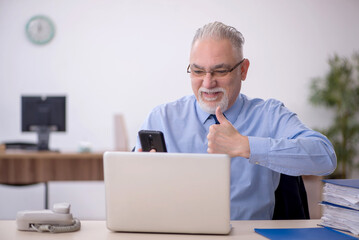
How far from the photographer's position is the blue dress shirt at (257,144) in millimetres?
1630

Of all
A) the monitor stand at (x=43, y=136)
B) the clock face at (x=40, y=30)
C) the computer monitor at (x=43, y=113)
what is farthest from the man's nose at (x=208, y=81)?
the clock face at (x=40, y=30)

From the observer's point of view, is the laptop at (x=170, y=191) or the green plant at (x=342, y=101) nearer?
the laptop at (x=170, y=191)

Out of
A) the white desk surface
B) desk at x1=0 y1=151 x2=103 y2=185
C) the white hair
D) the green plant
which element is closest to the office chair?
the white desk surface

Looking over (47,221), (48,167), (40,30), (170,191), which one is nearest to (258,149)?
(170,191)

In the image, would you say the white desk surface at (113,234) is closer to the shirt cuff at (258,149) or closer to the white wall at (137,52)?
the shirt cuff at (258,149)

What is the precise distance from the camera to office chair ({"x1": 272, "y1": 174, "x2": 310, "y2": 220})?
1.85 metres

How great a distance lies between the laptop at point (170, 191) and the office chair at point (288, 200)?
624 mm

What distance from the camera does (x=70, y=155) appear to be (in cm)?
449

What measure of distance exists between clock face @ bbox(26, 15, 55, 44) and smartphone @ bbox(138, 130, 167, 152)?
5.30m

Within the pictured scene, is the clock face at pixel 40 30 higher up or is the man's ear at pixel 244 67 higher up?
the clock face at pixel 40 30

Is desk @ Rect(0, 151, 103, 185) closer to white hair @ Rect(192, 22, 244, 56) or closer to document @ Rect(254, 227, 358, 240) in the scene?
white hair @ Rect(192, 22, 244, 56)

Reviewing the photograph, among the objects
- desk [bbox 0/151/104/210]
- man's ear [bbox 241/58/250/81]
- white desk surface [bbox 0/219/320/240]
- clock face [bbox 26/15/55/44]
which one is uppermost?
clock face [bbox 26/15/55/44]

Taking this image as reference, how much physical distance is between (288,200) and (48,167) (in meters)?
3.09

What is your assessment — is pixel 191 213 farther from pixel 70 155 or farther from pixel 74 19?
pixel 74 19
